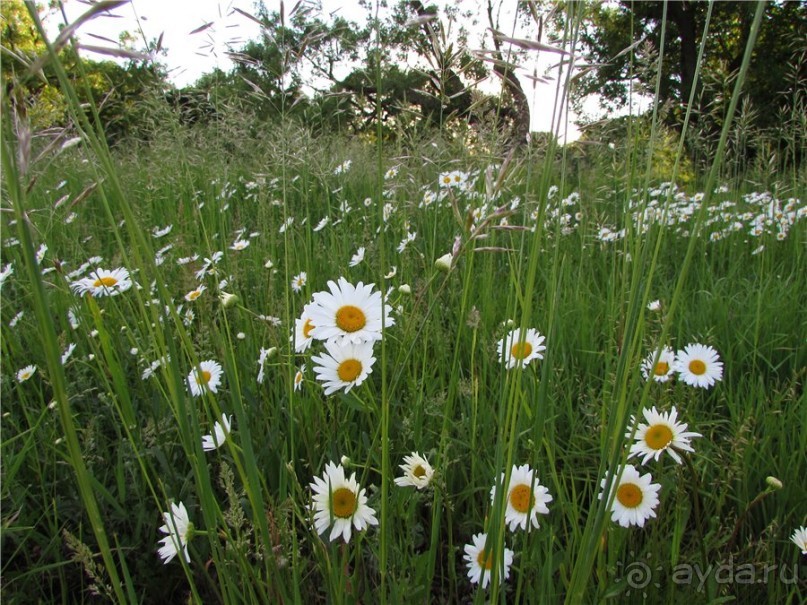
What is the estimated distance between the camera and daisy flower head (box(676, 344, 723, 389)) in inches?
45.3

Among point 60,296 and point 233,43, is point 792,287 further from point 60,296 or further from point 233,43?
point 60,296

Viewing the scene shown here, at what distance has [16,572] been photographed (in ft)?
3.06

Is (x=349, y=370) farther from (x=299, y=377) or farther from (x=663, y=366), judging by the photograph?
(x=663, y=366)

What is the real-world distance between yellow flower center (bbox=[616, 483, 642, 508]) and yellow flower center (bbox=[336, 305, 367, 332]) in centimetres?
45

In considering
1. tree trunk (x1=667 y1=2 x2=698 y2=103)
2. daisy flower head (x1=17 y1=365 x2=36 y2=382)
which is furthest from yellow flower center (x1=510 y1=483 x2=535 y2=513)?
tree trunk (x1=667 y1=2 x2=698 y2=103)

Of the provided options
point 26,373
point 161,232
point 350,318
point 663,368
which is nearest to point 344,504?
point 350,318

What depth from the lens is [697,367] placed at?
3.95 feet

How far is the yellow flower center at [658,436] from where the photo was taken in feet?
2.76

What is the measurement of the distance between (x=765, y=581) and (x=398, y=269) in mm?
1244

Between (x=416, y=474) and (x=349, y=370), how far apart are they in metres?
0.20

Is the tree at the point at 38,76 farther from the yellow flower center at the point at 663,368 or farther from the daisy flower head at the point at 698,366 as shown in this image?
the daisy flower head at the point at 698,366

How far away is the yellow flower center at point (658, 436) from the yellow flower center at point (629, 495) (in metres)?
0.07

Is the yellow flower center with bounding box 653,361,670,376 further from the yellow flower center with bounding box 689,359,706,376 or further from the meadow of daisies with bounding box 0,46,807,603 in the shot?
the yellow flower center with bounding box 689,359,706,376

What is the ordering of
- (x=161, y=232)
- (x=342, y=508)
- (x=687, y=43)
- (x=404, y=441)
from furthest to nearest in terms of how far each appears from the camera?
1. (x=687, y=43)
2. (x=161, y=232)
3. (x=404, y=441)
4. (x=342, y=508)
